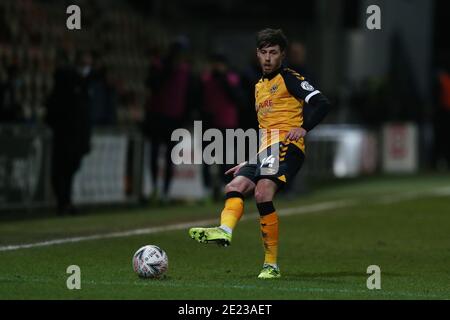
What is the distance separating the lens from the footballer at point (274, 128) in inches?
378

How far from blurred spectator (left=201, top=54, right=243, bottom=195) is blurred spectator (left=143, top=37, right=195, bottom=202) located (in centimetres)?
44

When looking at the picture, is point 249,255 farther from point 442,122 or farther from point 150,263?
point 442,122

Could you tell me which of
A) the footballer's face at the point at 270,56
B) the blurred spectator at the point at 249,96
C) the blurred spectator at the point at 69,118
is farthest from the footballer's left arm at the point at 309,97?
the blurred spectator at the point at 249,96

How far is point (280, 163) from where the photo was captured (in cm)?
966

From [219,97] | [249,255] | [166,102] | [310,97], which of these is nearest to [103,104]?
[166,102]

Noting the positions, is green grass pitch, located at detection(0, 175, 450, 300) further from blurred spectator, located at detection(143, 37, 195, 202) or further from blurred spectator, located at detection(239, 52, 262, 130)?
blurred spectator, located at detection(239, 52, 262, 130)

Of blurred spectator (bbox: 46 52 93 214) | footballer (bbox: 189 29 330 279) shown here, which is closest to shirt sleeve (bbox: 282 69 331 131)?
footballer (bbox: 189 29 330 279)

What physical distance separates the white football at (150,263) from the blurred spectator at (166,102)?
919cm

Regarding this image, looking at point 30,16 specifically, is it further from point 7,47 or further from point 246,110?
point 246,110

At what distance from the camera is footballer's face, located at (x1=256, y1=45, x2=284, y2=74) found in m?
9.62

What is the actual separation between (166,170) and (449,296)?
10225mm

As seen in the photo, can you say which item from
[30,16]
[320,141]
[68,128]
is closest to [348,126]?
[320,141]
